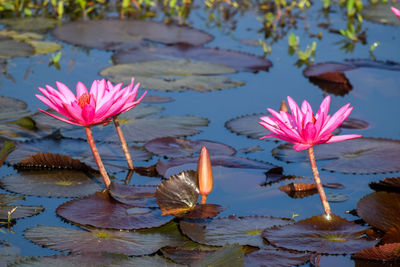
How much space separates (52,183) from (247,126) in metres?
1.07

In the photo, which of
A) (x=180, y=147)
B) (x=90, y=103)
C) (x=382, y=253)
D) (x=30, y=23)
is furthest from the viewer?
(x=30, y=23)

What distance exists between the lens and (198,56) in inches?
171

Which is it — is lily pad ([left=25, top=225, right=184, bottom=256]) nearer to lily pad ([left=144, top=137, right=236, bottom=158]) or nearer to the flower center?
the flower center

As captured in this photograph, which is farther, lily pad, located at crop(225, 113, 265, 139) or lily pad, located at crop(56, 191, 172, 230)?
lily pad, located at crop(225, 113, 265, 139)

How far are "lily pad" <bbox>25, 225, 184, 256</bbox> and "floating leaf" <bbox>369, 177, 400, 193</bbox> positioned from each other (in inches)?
31.2

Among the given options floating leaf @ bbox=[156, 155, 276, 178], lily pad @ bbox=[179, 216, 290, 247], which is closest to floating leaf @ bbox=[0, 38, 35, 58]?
floating leaf @ bbox=[156, 155, 276, 178]

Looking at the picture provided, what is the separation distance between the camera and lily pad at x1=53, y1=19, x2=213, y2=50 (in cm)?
461

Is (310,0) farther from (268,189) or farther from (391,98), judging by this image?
(268,189)

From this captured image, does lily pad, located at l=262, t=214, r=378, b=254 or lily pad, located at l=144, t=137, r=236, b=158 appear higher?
lily pad, located at l=262, t=214, r=378, b=254

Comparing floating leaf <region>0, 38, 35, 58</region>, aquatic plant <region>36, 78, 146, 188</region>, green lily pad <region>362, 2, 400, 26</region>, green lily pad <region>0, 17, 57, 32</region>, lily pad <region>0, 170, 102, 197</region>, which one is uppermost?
green lily pad <region>362, 2, 400, 26</region>

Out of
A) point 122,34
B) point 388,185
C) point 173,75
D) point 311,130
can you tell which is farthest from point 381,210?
point 122,34

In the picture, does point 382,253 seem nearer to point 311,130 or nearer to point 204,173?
point 311,130

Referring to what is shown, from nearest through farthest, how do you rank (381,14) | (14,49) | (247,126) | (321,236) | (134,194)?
1. (321,236)
2. (134,194)
3. (247,126)
4. (14,49)
5. (381,14)

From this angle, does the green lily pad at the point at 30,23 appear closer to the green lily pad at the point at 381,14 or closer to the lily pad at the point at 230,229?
the green lily pad at the point at 381,14
